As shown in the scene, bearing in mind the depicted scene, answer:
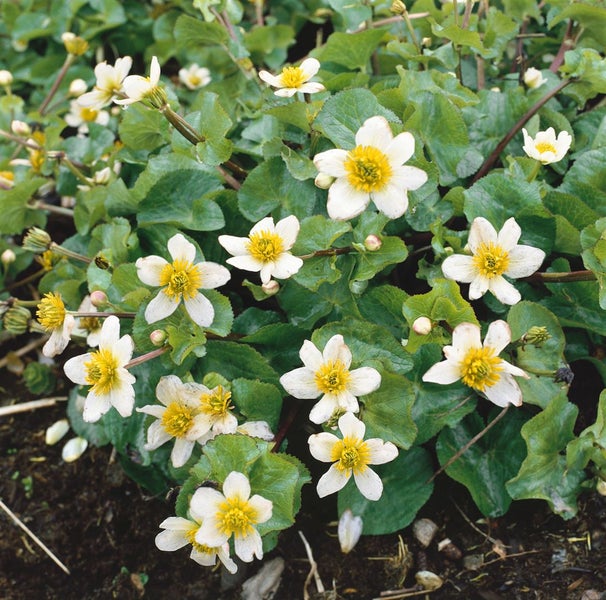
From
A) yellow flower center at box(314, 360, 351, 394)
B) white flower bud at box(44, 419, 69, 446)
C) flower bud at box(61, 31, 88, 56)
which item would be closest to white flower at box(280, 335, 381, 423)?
yellow flower center at box(314, 360, 351, 394)

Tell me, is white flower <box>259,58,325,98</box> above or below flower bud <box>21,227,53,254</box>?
above

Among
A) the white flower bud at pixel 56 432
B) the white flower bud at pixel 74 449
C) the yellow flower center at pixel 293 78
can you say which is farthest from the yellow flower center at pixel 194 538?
the yellow flower center at pixel 293 78

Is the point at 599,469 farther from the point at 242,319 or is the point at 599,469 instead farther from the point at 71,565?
the point at 71,565

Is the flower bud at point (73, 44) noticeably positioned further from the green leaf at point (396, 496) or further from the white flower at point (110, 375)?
the green leaf at point (396, 496)

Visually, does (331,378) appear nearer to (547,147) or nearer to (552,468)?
(552,468)

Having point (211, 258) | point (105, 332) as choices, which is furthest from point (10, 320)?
point (211, 258)

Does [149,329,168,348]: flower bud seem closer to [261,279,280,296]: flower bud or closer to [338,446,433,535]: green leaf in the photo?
[261,279,280,296]: flower bud

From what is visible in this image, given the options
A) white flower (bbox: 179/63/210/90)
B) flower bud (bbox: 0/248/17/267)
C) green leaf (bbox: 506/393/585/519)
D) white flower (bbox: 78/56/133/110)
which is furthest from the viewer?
white flower (bbox: 179/63/210/90)
